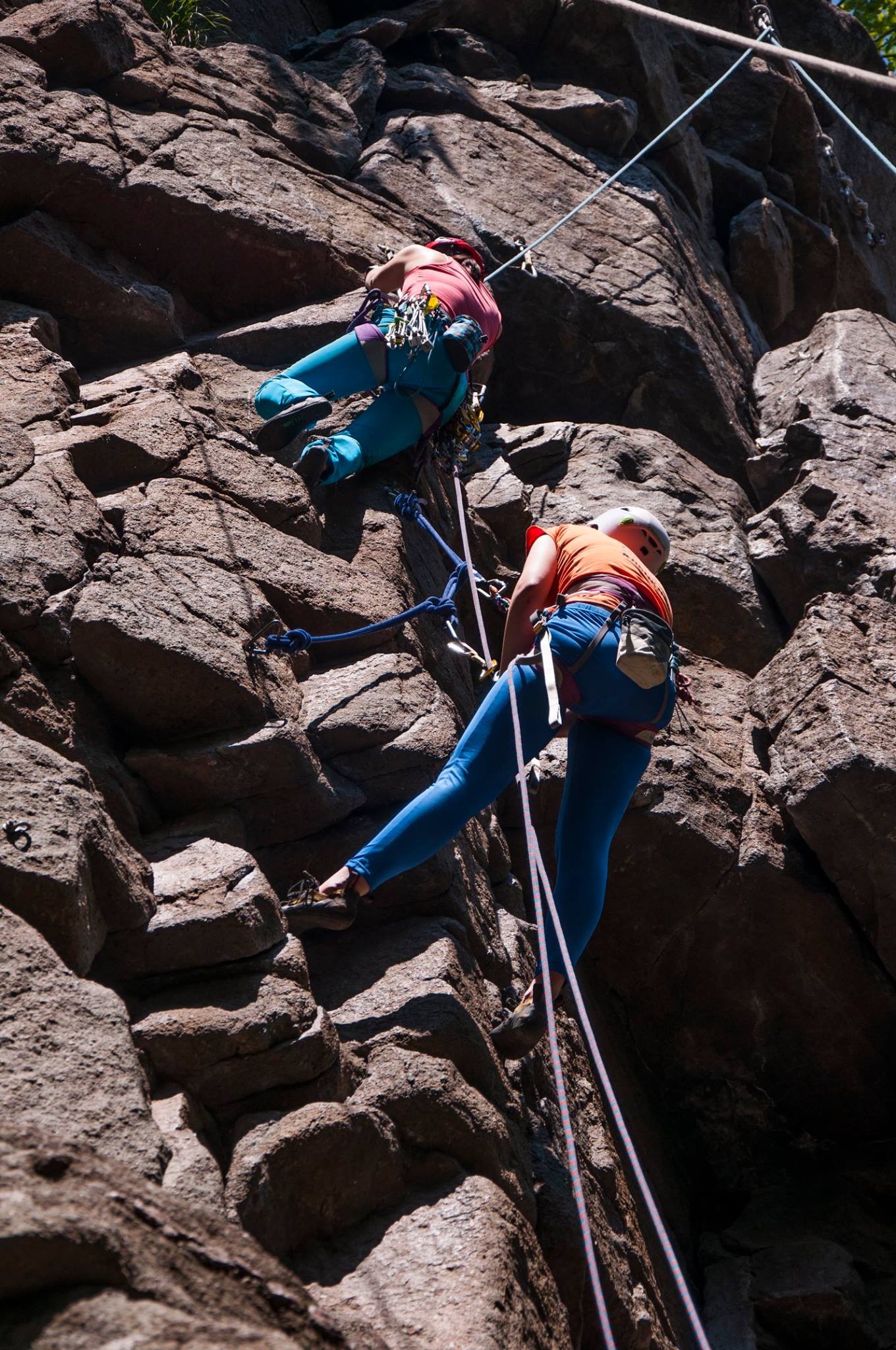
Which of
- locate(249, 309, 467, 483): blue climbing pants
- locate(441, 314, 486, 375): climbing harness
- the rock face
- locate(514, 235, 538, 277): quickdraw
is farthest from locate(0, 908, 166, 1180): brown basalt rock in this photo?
locate(514, 235, 538, 277): quickdraw

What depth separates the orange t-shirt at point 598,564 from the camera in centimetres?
414

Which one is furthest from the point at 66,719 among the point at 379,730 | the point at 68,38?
the point at 68,38

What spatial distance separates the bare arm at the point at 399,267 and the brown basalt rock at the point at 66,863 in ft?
11.0

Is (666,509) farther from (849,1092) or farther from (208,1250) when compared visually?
(208,1250)

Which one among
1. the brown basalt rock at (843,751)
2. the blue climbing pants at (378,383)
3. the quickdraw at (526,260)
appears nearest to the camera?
the brown basalt rock at (843,751)

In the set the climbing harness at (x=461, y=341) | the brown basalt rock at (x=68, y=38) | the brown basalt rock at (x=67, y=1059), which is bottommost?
the brown basalt rock at (x=67, y=1059)

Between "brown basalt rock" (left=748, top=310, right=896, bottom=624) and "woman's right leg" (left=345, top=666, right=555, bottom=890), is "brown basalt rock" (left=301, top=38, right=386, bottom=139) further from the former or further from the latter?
"woman's right leg" (left=345, top=666, right=555, bottom=890)

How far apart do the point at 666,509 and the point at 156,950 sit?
14.9ft

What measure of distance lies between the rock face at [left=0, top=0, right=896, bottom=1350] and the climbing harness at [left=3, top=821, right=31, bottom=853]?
0.01 meters

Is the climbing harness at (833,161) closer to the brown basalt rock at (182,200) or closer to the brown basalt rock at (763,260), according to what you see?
the brown basalt rock at (763,260)

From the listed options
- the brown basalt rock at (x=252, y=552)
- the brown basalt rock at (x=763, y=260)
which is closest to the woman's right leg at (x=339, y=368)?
the brown basalt rock at (x=252, y=552)

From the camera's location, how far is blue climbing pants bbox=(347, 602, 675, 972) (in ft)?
12.3

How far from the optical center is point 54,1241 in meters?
1.92

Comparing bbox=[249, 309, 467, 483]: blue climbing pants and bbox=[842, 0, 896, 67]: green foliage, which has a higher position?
bbox=[842, 0, 896, 67]: green foliage
